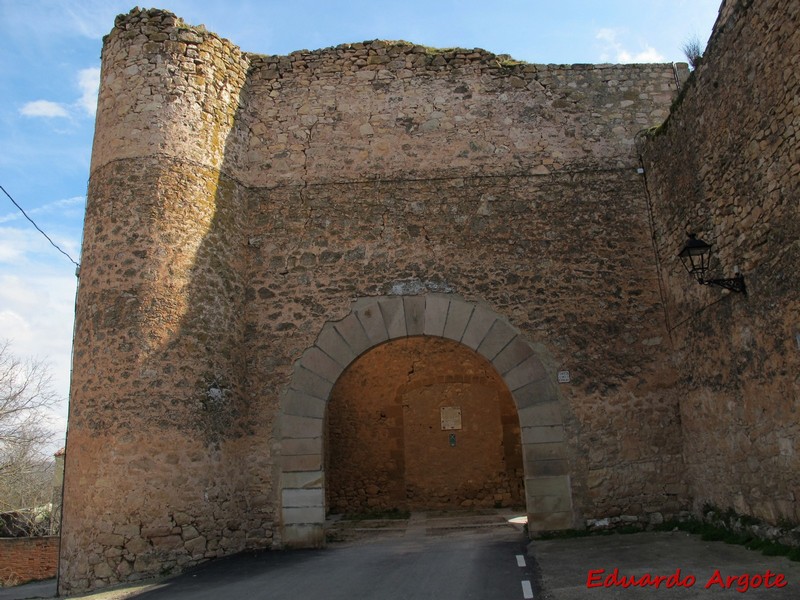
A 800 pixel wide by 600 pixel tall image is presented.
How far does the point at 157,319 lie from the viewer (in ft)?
22.3

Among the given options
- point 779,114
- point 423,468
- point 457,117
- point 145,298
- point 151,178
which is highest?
point 457,117

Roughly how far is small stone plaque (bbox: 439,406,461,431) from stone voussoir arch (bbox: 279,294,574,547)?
426 cm

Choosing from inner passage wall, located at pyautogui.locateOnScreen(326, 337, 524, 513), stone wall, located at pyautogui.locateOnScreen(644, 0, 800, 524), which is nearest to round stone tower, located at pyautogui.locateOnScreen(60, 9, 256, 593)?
inner passage wall, located at pyautogui.locateOnScreen(326, 337, 524, 513)

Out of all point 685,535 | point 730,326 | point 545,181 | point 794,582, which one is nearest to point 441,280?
point 545,181

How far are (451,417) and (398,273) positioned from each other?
4.57m

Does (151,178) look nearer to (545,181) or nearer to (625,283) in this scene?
(545,181)

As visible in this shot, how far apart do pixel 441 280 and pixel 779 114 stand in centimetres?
381

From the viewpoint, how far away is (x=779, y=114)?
509 cm

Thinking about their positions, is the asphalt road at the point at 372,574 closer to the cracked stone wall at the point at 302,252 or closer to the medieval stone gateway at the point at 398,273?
the medieval stone gateway at the point at 398,273

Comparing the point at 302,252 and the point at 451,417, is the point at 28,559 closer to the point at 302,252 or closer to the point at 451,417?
the point at 451,417

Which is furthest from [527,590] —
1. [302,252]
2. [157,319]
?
[302,252]

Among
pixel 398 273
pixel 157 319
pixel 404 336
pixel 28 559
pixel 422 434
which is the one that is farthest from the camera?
pixel 28 559

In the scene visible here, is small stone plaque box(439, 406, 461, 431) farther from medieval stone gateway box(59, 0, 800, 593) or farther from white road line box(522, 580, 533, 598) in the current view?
white road line box(522, 580, 533, 598)

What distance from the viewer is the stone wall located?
5.05m
